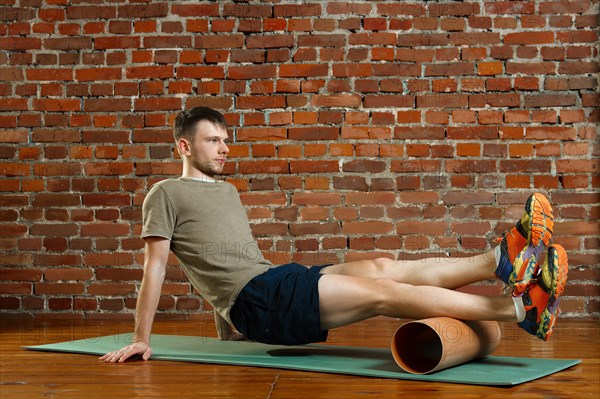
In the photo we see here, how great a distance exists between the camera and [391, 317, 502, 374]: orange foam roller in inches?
85.6

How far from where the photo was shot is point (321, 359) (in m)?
2.48

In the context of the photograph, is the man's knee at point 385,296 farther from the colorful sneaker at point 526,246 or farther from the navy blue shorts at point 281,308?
the colorful sneaker at point 526,246

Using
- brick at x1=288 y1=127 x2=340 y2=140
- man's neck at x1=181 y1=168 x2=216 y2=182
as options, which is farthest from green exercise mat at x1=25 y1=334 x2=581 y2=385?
brick at x1=288 y1=127 x2=340 y2=140

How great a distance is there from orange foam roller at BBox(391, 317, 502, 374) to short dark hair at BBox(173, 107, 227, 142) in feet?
3.29

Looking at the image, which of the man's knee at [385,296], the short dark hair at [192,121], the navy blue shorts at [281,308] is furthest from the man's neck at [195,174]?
the man's knee at [385,296]

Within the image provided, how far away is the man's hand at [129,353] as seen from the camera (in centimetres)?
247

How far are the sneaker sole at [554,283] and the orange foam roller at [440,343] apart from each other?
0.59ft

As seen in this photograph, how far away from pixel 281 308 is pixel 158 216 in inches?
20.6

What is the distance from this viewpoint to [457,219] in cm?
379

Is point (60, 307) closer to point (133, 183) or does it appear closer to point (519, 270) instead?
point (133, 183)

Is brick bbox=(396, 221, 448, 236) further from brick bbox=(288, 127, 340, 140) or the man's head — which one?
the man's head

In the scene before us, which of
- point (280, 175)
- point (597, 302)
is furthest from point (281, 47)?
point (597, 302)

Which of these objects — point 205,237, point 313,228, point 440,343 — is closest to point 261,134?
point 313,228

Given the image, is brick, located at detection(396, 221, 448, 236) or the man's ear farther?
brick, located at detection(396, 221, 448, 236)
